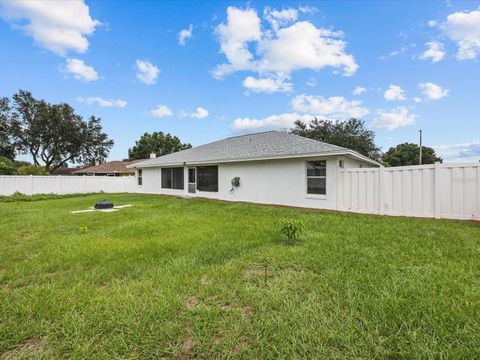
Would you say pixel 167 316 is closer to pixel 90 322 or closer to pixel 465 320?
pixel 90 322

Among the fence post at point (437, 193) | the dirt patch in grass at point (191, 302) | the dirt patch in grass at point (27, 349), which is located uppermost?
the fence post at point (437, 193)

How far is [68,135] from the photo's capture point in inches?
1394

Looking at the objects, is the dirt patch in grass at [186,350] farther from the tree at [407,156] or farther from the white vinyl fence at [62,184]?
the tree at [407,156]

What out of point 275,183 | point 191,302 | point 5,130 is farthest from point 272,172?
point 5,130

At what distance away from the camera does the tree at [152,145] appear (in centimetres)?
4644

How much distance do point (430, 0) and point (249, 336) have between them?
12251mm

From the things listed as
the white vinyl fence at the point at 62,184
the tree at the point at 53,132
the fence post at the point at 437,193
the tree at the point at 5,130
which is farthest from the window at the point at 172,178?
the tree at the point at 5,130

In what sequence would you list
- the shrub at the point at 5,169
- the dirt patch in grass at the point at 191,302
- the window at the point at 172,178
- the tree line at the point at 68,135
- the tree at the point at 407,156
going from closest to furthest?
the dirt patch in grass at the point at 191,302 < the window at the point at 172,178 < the shrub at the point at 5,169 < the tree line at the point at 68,135 < the tree at the point at 407,156

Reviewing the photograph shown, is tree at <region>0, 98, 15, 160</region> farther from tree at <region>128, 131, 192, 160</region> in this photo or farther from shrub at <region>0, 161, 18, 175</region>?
tree at <region>128, 131, 192, 160</region>

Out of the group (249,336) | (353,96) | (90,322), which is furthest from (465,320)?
(353,96)

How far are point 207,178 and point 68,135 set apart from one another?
30.6 meters

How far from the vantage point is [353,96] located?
1886cm

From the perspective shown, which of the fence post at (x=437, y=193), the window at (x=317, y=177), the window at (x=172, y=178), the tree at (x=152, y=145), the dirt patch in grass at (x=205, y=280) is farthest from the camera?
the tree at (x=152, y=145)

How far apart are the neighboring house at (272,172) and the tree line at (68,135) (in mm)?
16663
